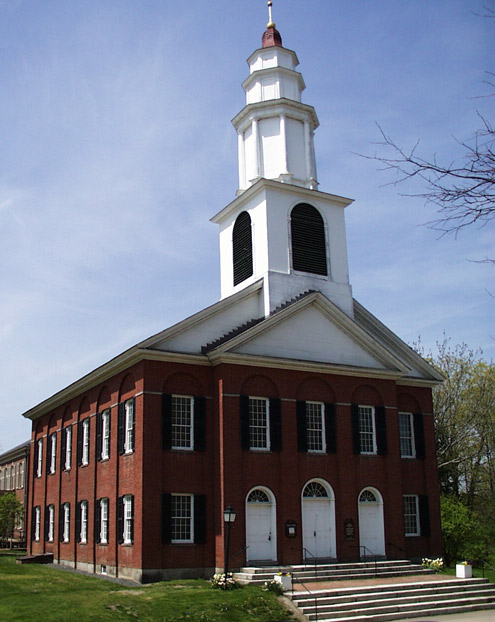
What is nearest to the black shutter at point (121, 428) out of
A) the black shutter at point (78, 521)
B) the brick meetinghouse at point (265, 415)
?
the brick meetinghouse at point (265, 415)

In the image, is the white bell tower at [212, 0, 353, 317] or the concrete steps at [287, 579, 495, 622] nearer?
the concrete steps at [287, 579, 495, 622]

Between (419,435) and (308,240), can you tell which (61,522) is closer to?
(419,435)

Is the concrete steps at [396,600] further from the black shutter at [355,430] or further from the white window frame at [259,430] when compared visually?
the white window frame at [259,430]

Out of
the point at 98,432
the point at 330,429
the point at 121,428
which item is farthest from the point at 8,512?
the point at 330,429

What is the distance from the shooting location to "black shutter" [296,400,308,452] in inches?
1180

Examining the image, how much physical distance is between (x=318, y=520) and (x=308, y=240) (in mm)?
12562

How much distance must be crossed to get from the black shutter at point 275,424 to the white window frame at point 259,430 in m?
0.16

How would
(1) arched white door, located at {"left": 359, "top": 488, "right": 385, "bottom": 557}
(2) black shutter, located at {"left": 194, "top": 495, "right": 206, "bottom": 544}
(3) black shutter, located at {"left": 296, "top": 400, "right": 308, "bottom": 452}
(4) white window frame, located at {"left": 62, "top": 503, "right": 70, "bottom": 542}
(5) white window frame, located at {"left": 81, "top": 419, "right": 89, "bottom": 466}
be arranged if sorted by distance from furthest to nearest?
(4) white window frame, located at {"left": 62, "top": 503, "right": 70, "bottom": 542} < (5) white window frame, located at {"left": 81, "top": 419, "right": 89, "bottom": 466} < (1) arched white door, located at {"left": 359, "top": 488, "right": 385, "bottom": 557} < (3) black shutter, located at {"left": 296, "top": 400, "right": 308, "bottom": 452} < (2) black shutter, located at {"left": 194, "top": 495, "right": 206, "bottom": 544}

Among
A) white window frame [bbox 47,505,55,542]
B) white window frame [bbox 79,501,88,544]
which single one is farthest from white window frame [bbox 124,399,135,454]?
white window frame [bbox 47,505,55,542]

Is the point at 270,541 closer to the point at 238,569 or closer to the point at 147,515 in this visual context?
the point at 238,569

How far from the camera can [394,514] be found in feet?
103

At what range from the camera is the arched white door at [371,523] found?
30438 millimetres

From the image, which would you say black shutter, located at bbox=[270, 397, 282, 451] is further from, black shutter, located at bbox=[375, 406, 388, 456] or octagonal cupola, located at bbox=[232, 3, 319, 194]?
octagonal cupola, located at bbox=[232, 3, 319, 194]

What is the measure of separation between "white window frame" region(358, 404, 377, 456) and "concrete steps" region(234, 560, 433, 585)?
461 cm
